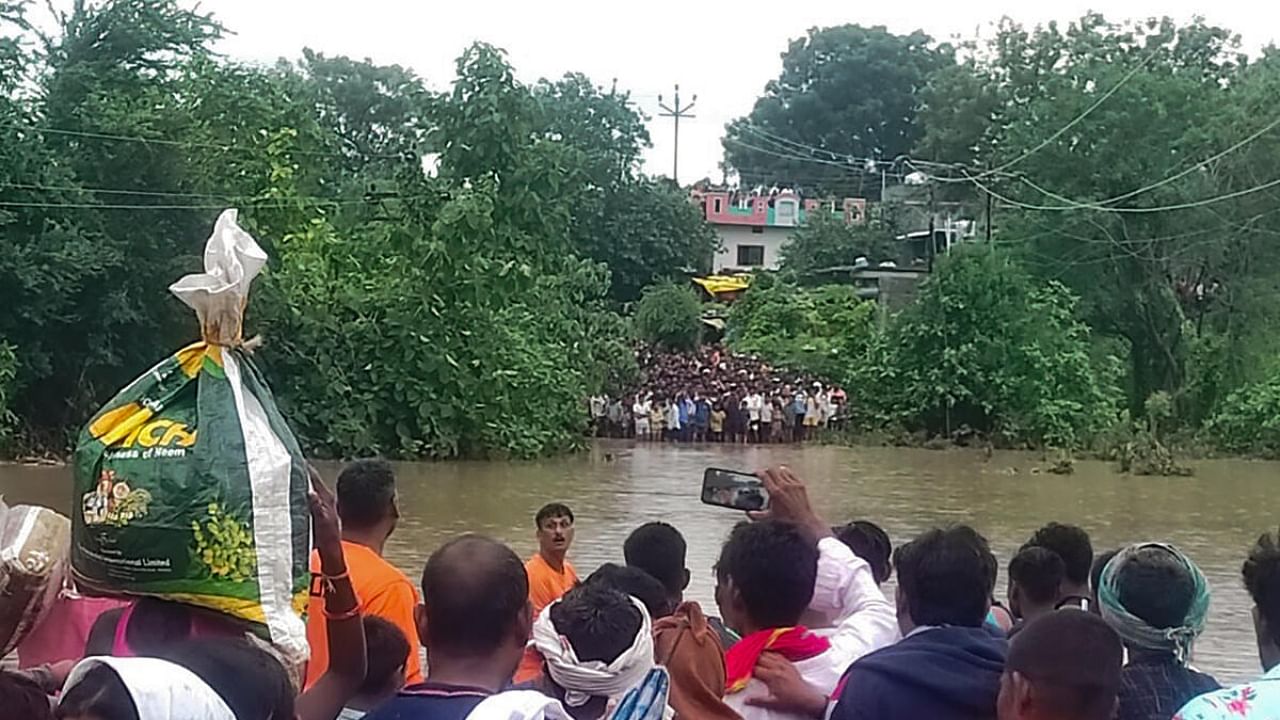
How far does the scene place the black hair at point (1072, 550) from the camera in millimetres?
4961

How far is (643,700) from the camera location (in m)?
2.84

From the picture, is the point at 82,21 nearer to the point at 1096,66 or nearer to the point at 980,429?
the point at 980,429

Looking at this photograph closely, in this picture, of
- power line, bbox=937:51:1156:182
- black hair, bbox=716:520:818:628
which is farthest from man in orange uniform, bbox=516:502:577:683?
power line, bbox=937:51:1156:182

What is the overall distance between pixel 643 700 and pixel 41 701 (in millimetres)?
961

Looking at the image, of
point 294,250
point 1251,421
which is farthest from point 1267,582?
point 1251,421

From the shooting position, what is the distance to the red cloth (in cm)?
350

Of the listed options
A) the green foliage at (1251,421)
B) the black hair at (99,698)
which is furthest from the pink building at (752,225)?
the black hair at (99,698)

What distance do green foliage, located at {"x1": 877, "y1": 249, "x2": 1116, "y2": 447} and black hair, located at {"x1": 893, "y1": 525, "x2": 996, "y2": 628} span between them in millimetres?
29752

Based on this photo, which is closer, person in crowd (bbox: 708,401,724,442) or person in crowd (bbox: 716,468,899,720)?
person in crowd (bbox: 716,468,899,720)

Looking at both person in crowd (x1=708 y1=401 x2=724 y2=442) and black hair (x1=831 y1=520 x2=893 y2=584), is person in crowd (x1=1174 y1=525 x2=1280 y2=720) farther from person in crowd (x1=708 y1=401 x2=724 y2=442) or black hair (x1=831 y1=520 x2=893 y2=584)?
person in crowd (x1=708 y1=401 x2=724 y2=442)

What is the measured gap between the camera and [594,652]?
3.13 m

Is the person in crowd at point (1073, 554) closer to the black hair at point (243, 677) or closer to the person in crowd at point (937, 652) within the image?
the person in crowd at point (937, 652)

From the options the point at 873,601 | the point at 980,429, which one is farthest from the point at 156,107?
the point at 873,601

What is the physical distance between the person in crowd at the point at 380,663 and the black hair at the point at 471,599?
697 millimetres
